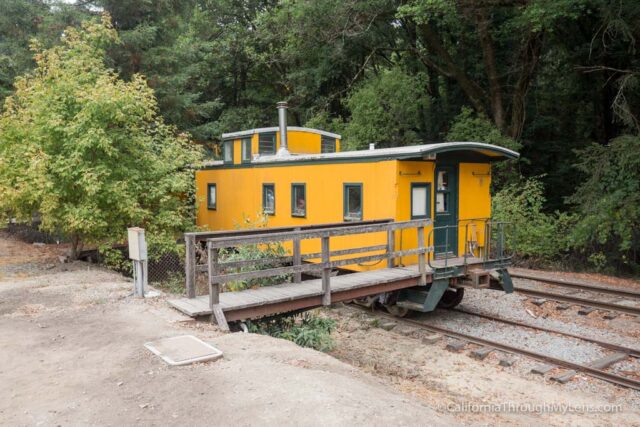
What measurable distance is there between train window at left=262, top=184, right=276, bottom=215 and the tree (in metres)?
2.11

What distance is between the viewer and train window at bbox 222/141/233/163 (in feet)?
52.1

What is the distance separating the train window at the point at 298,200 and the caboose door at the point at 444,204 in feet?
10.7

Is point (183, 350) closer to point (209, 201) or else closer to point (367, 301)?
point (367, 301)

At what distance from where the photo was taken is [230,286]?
903cm

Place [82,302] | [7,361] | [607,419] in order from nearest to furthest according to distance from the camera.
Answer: [7,361], [607,419], [82,302]

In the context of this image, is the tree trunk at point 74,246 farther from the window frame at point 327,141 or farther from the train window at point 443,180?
the train window at point 443,180

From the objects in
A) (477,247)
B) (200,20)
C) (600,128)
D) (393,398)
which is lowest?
(393,398)

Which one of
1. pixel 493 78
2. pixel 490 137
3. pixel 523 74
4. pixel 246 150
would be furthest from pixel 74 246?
pixel 523 74

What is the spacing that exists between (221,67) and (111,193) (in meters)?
18.4

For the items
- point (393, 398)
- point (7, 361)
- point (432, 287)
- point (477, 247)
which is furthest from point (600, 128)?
point (7, 361)

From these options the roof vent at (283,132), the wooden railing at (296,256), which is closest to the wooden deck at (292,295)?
the wooden railing at (296,256)

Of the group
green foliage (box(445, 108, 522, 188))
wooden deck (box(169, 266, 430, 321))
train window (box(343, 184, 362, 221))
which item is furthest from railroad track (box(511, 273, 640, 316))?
green foliage (box(445, 108, 522, 188))

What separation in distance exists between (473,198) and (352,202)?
2.86 metres

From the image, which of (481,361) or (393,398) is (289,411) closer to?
(393,398)
